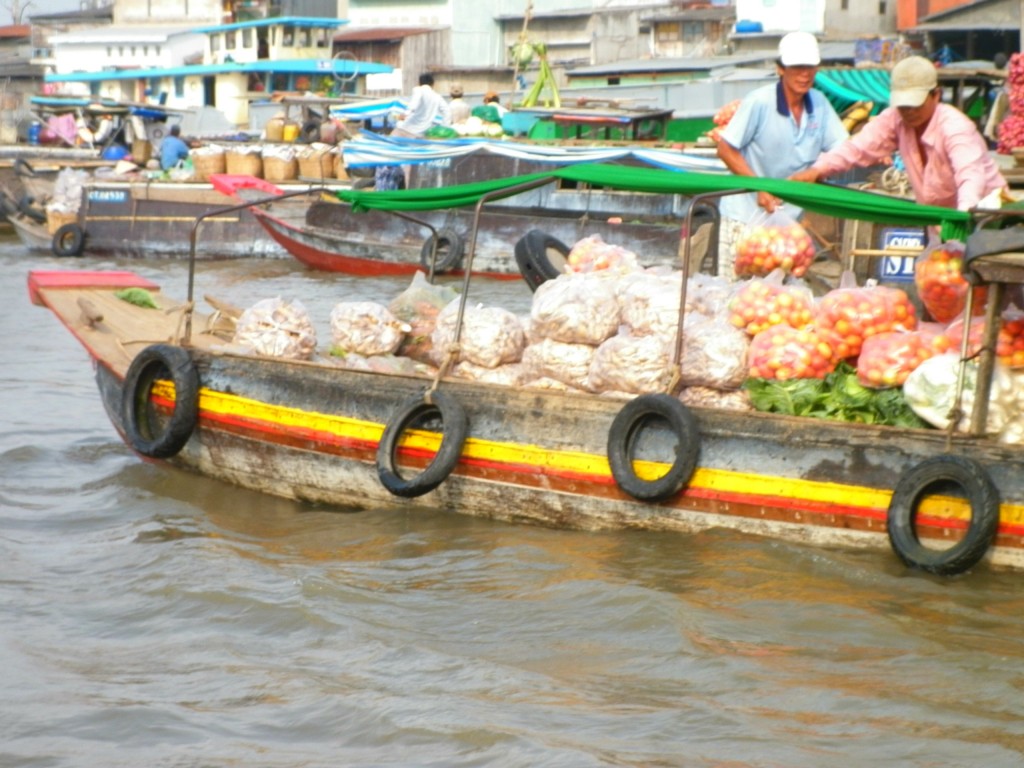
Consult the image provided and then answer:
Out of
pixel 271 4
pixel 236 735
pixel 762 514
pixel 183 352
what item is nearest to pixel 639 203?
pixel 183 352

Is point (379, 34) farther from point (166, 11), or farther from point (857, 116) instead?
point (857, 116)

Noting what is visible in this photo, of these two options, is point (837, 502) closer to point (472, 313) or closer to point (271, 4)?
point (472, 313)

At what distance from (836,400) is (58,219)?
1802 cm

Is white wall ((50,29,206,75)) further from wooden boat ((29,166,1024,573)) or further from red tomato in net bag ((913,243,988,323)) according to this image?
red tomato in net bag ((913,243,988,323))

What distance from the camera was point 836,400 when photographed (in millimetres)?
5422

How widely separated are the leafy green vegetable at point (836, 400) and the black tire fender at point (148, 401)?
284 cm

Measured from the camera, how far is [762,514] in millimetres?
5512

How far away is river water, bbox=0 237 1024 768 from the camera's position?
411 cm

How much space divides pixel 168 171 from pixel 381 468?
1682 cm

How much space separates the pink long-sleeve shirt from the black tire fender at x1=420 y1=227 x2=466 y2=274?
10.0 metres

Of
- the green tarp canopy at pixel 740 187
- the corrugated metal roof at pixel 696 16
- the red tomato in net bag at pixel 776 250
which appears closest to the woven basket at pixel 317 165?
the green tarp canopy at pixel 740 187

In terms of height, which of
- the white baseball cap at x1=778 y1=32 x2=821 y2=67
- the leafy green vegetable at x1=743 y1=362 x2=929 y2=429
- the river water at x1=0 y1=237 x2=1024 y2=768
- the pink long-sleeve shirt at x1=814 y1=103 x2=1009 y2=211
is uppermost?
the white baseball cap at x1=778 y1=32 x2=821 y2=67

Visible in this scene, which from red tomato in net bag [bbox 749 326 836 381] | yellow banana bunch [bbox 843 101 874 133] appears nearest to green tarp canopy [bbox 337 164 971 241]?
red tomato in net bag [bbox 749 326 836 381]

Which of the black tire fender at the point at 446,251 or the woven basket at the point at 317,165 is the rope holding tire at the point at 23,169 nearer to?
the woven basket at the point at 317,165
